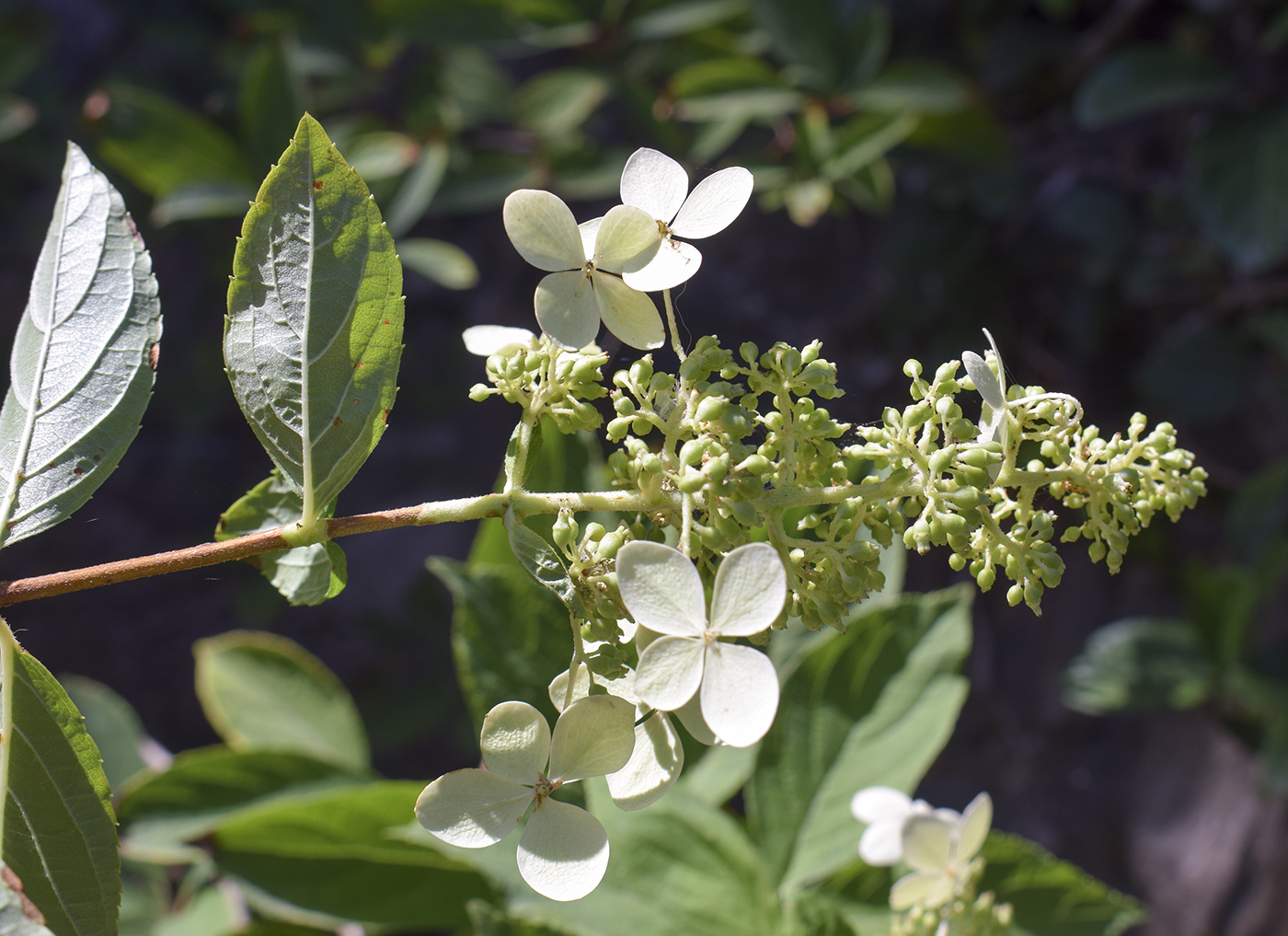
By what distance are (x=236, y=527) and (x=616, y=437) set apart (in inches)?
15.7

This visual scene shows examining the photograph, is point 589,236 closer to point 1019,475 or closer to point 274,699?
point 1019,475

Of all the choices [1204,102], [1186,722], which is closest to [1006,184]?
[1204,102]

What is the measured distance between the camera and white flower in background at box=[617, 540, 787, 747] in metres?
0.66

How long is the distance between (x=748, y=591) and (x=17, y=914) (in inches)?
23.6

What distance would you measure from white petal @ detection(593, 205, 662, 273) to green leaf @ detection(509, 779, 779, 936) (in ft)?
2.51

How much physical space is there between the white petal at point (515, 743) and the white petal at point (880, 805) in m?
0.61

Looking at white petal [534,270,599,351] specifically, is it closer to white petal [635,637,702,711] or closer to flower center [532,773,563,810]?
white petal [635,637,702,711]

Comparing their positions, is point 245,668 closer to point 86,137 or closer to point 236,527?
point 236,527

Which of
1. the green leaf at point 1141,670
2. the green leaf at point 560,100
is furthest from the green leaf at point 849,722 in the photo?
the green leaf at point 560,100

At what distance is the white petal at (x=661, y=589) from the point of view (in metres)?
0.66

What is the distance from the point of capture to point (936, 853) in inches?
43.5

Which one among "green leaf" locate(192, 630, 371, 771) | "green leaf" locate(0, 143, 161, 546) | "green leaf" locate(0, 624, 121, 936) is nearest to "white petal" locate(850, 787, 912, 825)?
"green leaf" locate(0, 624, 121, 936)

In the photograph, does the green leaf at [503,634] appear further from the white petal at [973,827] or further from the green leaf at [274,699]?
the green leaf at [274,699]

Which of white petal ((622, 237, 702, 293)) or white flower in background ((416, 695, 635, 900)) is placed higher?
white petal ((622, 237, 702, 293))
